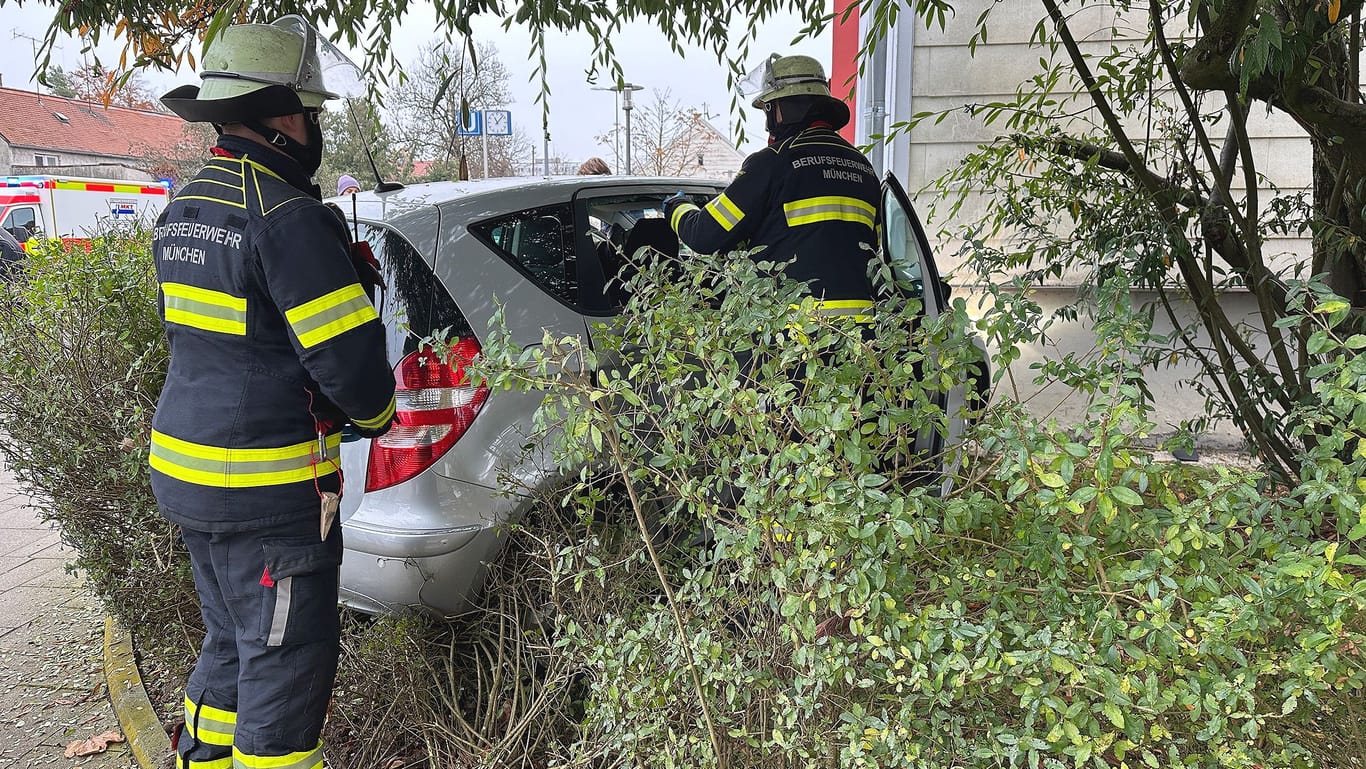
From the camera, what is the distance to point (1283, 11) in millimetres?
2430

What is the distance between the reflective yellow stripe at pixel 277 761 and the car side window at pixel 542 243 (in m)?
1.60

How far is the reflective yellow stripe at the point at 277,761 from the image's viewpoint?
2.27m

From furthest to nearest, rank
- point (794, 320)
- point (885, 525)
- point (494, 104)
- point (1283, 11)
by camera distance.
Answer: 1. point (494, 104)
2. point (1283, 11)
3. point (794, 320)
4. point (885, 525)

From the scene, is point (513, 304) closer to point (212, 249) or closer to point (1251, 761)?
point (212, 249)

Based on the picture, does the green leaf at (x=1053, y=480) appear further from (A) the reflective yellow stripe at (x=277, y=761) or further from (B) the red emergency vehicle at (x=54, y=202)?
(B) the red emergency vehicle at (x=54, y=202)

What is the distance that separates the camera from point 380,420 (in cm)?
234

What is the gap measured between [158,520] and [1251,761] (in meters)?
3.33

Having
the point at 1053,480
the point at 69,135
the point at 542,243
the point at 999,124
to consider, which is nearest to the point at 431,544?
the point at 542,243

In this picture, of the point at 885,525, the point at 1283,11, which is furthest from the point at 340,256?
the point at 1283,11

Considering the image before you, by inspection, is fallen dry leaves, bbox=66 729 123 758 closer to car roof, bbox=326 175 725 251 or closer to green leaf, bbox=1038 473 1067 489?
car roof, bbox=326 175 725 251

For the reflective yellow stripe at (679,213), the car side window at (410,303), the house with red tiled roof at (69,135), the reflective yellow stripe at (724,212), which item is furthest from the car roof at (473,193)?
the house with red tiled roof at (69,135)

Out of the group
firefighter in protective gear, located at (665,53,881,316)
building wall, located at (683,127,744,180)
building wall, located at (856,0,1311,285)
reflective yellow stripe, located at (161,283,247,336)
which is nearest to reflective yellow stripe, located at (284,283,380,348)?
reflective yellow stripe, located at (161,283,247,336)

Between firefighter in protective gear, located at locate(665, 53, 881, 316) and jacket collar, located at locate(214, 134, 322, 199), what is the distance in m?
1.39

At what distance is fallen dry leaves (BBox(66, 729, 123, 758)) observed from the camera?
10.7 feet
